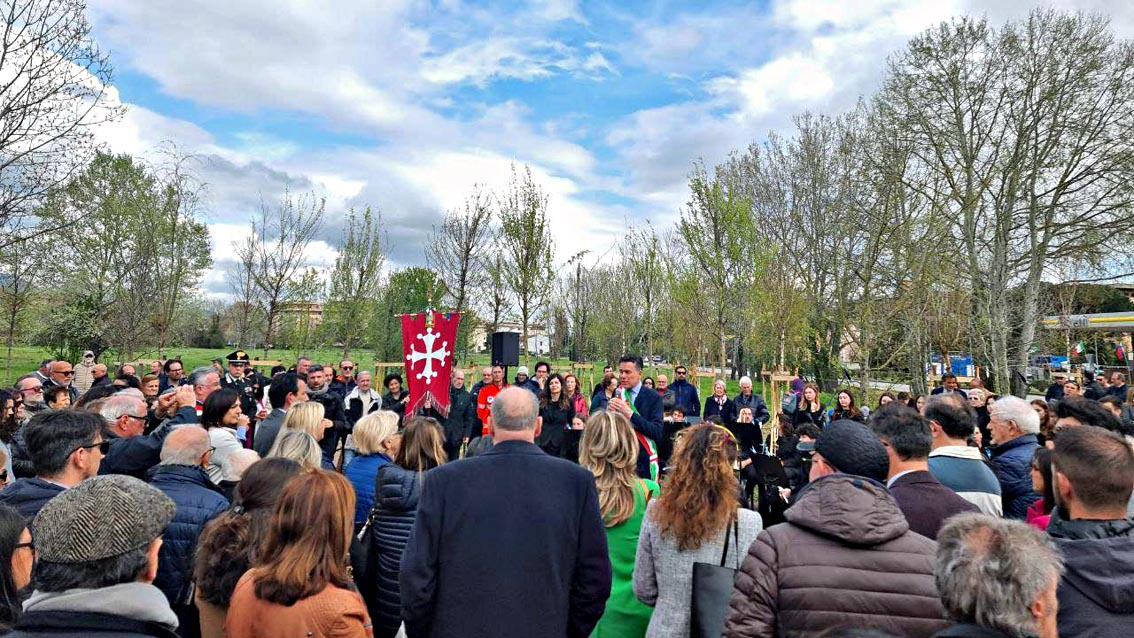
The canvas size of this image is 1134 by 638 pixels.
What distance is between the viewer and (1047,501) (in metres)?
3.22

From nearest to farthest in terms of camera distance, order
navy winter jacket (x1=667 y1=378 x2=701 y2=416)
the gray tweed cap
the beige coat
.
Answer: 1. the gray tweed cap
2. the beige coat
3. navy winter jacket (x1=667 y1=378 x2=701 y2=416)

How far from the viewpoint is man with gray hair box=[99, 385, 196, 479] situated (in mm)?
3916

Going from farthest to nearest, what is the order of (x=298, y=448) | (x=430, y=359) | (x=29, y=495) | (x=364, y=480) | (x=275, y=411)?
(x=430, y=359) → (x=275, y=411) → (x=364, y=480) → (x=298, y=448) → (x=29, y=495)

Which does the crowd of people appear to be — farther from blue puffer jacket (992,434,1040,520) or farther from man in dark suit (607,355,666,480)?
man in dark suit (607,355,666,480)

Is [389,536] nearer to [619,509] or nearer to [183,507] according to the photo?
[183,507]

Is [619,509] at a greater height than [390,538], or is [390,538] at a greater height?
[619,509]

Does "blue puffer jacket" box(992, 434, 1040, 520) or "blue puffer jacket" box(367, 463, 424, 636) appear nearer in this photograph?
"blue puffer jacket" box(367, 463, 424, 636)

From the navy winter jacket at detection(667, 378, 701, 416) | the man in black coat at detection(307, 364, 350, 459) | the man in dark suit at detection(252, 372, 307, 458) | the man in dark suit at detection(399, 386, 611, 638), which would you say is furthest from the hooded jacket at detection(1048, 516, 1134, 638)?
the navy winter jacket at detection(667, 378, 701, 416)

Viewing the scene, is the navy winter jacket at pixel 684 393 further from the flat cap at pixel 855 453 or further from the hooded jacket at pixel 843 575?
the hooded jacket at pixel 843 575

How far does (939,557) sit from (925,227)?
20286 millimetres

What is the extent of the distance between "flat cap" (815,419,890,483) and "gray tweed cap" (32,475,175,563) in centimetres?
238

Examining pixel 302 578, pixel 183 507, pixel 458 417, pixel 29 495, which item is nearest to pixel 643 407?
pixel 458 417

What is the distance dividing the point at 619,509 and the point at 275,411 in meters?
3.99

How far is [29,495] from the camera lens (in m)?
2.81
